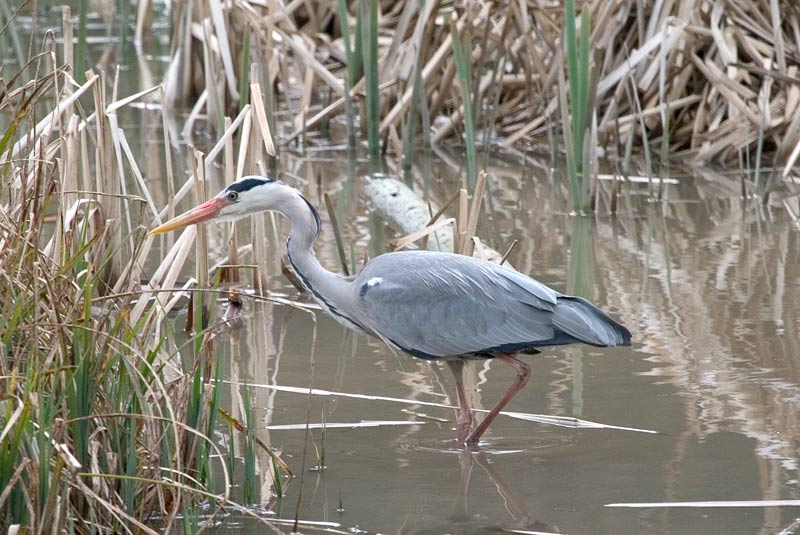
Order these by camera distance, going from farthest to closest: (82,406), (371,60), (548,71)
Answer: (548,71), (371,60), (82,406)

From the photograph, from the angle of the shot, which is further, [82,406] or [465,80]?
[465,80]

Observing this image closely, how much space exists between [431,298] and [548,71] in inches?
196

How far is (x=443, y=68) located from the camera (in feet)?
32.2

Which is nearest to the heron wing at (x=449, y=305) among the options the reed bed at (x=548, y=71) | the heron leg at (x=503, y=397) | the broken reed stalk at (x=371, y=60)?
the heron leg at (x=503, y=397)

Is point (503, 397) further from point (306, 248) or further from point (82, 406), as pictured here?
point (82, 406)

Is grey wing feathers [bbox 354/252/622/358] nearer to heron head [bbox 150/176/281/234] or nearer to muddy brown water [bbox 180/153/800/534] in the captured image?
muddy brown water [bbox 180/153/800/534]

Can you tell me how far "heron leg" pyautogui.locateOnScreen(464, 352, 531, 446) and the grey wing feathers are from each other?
0.09 m

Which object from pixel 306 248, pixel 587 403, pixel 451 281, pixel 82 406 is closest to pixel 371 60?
pixel 306 248

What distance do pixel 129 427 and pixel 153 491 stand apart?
0.71 feet

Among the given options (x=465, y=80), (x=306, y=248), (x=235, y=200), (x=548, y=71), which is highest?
(x=548, y=71)

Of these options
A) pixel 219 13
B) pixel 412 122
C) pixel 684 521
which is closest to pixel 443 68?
pixel 412 122

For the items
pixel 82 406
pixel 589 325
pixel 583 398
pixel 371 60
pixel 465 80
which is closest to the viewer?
pixel 82 406

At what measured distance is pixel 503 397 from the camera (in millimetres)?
4777

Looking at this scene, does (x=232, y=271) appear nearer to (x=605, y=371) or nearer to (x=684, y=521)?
(x=605, y=371)
